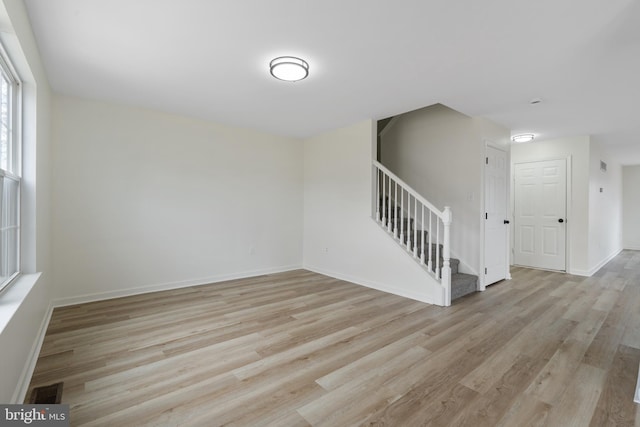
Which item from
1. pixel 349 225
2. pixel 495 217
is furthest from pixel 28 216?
pixel 495 217

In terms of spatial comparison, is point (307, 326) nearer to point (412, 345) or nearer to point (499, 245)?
point (412, 345)

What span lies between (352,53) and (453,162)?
2652 millimetres

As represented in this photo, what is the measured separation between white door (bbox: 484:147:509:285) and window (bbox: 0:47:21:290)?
16.4 feet

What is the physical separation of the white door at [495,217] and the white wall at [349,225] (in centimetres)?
133

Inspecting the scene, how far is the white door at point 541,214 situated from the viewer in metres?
5.27

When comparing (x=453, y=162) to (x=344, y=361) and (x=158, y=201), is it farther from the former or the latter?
(x=158, y=201)

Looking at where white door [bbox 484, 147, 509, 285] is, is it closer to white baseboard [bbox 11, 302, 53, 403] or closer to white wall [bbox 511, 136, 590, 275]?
white wall [bbox 511, 136, 590, 275]

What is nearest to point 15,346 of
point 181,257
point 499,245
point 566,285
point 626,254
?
point 181,257

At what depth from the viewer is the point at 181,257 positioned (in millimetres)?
4207

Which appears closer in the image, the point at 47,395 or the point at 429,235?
the point at 47,395

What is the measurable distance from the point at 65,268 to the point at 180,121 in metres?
2.31

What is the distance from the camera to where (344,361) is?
86.0 inches

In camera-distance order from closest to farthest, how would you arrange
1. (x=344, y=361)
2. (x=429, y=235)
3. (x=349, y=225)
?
(x=344, y=361) → (x=429, y=235) → (x=349, y=225)

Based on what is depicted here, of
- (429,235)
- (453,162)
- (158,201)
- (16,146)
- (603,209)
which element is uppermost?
(453,162)
